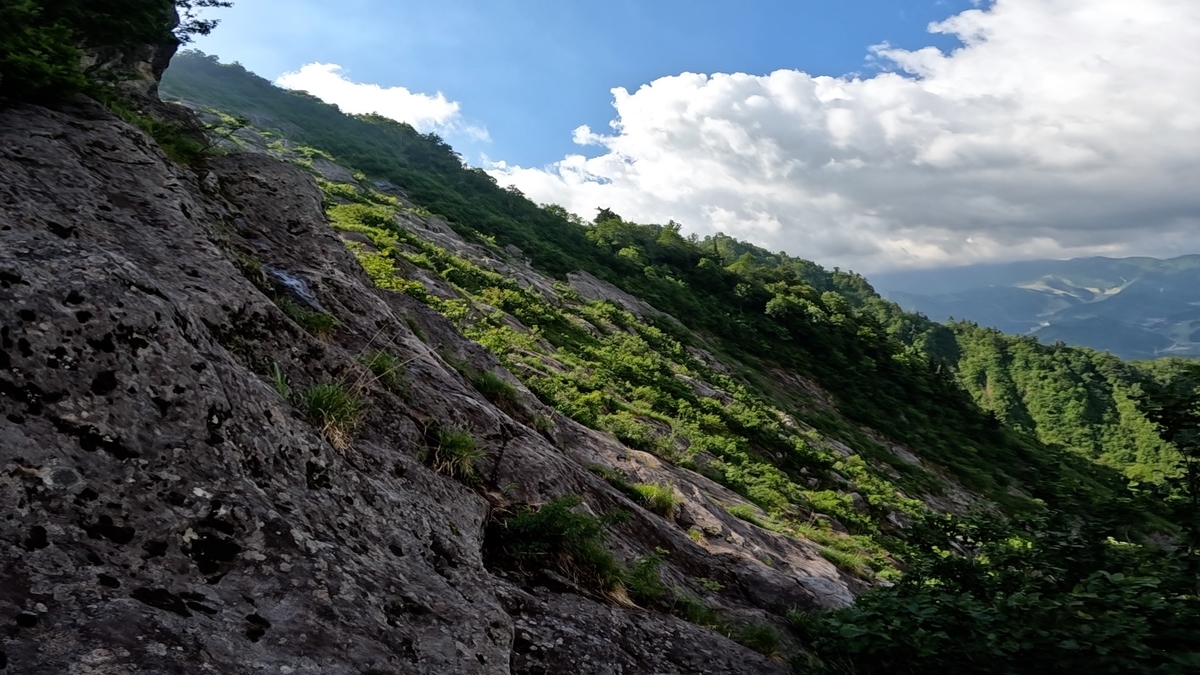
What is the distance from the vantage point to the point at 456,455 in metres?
7.03

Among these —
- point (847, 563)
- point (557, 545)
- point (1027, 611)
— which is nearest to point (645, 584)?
point (557, 545)

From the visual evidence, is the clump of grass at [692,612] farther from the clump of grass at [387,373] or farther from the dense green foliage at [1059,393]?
the dense green foliage at [1059,393]

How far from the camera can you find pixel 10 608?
2539 mm

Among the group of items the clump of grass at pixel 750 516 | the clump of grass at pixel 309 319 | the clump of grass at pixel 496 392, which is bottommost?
the clump of grass at pixel 750 516

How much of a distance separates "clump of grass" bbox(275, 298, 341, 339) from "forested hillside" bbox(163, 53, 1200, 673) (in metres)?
3.55

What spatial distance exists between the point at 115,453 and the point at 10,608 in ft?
3.55

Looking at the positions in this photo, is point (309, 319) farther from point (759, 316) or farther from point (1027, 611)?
point (759, 316)

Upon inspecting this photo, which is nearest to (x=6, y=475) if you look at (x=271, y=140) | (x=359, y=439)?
(x=359, y=439)

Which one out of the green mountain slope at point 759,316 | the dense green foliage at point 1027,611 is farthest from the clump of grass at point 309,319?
the green mountain slope at point 759,316

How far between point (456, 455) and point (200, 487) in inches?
138

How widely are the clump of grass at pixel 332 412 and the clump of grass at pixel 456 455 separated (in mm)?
1227

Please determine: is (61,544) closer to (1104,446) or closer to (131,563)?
(131,563)

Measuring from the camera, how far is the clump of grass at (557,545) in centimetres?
622

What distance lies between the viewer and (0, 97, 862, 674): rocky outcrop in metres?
2.97
